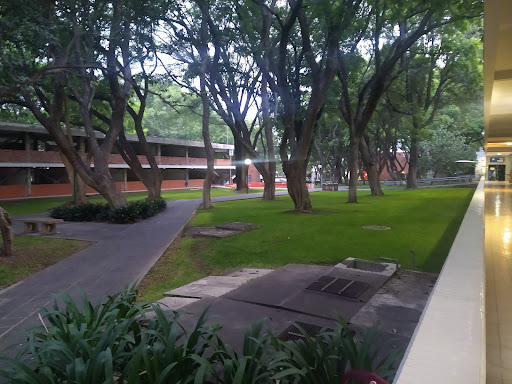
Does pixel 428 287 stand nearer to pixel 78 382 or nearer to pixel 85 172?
pixel 78 382

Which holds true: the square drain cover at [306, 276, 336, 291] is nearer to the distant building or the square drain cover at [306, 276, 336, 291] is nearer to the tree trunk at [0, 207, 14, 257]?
the tree trunk at [0, 207, 14, 257]

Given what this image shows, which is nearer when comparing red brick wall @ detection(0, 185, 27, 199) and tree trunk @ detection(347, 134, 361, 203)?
tree trunk @ detection(347, 134, 361, 203)

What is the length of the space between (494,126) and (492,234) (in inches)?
325

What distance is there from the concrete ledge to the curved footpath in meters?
3.07

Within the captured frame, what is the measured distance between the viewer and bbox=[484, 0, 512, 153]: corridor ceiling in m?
4.12

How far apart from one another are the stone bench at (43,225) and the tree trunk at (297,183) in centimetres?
903

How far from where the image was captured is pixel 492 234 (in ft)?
29.0

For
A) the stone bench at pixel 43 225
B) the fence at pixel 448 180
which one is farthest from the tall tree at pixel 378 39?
the fence at pixel 448 180

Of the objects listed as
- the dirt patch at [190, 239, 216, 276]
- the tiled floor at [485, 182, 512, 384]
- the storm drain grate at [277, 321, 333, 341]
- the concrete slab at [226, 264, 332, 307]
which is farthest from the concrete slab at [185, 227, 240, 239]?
the storm drain grate at [277, 321, 333, 341]

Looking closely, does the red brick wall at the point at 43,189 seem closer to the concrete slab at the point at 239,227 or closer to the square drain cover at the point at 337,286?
the concrete slab at the point at 239,227

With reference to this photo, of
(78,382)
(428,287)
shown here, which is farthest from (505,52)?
(78,382)

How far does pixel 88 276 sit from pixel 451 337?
21.6 feet

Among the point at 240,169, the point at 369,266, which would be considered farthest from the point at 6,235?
the point at 240,169

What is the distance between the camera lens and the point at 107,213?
14758mm
